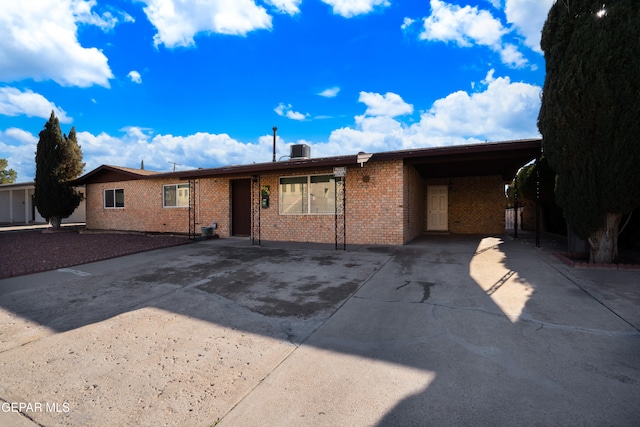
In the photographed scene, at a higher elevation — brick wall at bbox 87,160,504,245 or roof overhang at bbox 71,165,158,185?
roof overhang at bbox 71,165,158,185

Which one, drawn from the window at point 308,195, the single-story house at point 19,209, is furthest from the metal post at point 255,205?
the single-story house at point 19,209

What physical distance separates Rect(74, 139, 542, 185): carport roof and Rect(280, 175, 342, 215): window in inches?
20.7

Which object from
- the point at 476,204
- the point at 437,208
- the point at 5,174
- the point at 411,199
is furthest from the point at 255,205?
the point at 5,174

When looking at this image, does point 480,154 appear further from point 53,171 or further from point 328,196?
point 53,171

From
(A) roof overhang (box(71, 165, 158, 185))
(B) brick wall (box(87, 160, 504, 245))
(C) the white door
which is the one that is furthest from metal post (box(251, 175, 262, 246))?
(C) the white door

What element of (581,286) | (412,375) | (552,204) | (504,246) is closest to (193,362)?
(412,375)

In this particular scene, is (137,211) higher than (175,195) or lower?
lower

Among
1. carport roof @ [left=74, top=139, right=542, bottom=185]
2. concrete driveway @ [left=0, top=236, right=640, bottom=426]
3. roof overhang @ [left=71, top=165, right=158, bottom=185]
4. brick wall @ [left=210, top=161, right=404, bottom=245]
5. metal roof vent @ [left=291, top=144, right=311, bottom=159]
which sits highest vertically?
metal roof vent @ [left=291, top=144, right=311, bottom=159]

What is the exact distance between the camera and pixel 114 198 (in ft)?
51.4

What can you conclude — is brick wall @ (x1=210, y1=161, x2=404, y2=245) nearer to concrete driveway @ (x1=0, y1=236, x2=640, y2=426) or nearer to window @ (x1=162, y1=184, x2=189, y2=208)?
concrete driveway @ (x1=0, y1=236, x2=640, y2=426)

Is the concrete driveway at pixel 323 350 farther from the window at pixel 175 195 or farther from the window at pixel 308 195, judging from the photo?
the window at pixel 175 195

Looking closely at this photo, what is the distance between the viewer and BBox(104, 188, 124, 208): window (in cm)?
1539

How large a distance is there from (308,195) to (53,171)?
14110mm

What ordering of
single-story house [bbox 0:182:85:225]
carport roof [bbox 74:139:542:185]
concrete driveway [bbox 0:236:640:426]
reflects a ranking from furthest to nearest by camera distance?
single-story house [bbox 0:182:85:225]
carport roof [bbox 74:139:542:185]
concrete driveway [bbox 0:236:640:426]
